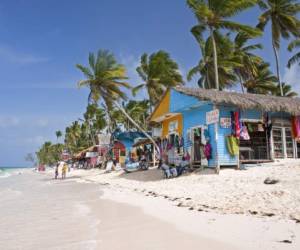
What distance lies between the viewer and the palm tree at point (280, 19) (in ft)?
80.5

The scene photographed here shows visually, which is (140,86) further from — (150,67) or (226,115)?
(226,115)

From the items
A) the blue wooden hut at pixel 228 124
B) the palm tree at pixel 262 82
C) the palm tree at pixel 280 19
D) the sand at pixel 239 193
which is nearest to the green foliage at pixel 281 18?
the palm tree at pixel 280 19

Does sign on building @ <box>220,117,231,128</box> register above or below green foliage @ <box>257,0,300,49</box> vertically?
below

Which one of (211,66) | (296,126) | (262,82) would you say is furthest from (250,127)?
(262,82)

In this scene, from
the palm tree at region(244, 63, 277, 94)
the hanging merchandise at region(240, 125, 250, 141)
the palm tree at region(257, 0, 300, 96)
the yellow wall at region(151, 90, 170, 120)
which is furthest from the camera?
the palm tree at region(244, 63, 277, 94)

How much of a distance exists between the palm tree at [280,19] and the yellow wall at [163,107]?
1105 cm

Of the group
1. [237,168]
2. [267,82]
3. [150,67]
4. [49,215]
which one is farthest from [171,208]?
[267,82]

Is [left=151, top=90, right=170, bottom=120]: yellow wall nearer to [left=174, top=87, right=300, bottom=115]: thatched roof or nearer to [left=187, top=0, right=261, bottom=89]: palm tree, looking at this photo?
[left=174, top=87, right=300, bottom=115]: thatched roof

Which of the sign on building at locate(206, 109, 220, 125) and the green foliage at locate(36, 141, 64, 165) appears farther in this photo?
the green foliage at locate(36, 141, 64, 165)

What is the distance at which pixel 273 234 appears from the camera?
512cm

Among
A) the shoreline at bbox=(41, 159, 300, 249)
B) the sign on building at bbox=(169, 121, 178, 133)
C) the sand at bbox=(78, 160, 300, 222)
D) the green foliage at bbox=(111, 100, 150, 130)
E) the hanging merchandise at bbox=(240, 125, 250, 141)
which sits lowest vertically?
the shoreline at bbox=(41, 159, 300, 249)

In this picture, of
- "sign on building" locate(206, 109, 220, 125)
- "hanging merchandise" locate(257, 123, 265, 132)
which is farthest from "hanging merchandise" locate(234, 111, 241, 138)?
"hanging merchandise" locate(257, 123, 265, 132)

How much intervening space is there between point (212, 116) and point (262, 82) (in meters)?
18.3

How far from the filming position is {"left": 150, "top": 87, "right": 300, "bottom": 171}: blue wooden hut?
14070mm
